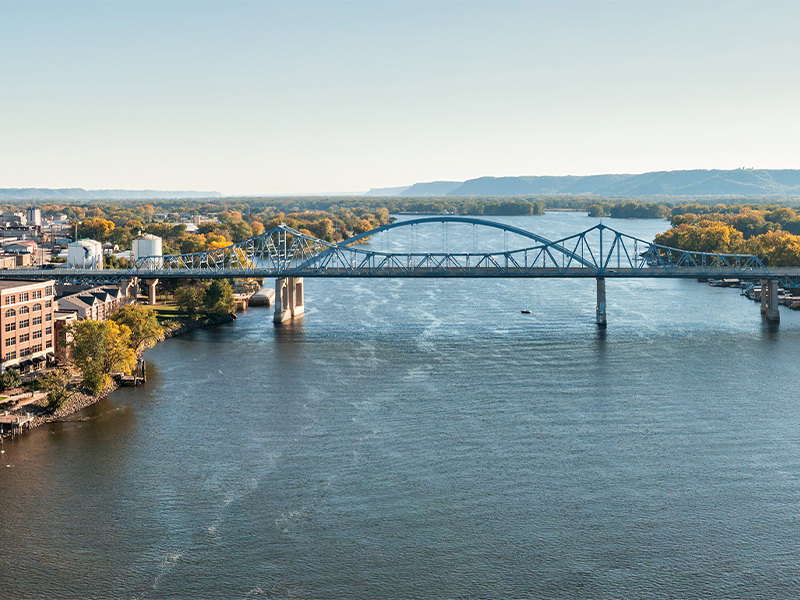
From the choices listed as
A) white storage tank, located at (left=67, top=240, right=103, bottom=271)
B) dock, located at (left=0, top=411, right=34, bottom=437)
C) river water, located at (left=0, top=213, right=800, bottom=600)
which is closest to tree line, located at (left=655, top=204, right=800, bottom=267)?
river water, located at (left=0, top=213, right=800, bottom=600)

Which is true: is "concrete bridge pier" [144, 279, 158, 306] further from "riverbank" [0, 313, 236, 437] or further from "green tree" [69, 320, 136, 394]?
"riverbank" [0, 313, 236, 437]

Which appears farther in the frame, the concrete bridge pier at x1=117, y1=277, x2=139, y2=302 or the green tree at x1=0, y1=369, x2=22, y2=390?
the concrete bridge pier at x1=117, y1=277, x2=139, y2=302

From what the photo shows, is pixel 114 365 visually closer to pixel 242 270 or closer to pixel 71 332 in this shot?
Result: pixel 71 332

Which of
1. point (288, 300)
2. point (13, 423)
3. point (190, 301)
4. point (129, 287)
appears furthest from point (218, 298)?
point (13, 423)

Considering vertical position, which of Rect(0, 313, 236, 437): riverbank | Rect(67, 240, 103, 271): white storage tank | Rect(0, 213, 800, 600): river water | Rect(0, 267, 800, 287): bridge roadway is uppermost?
Rect(67, 240, 103, 271): white storage tank

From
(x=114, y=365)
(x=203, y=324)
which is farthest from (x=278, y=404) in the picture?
(x=203, y=324)

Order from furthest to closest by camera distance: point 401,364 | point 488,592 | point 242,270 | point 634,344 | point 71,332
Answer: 1. point 242,270
2. point 634,344
3. point 401,364
4. point 71,332
5. point 488,592

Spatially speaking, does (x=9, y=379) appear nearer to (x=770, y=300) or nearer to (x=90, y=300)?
(x=90, y=300)
